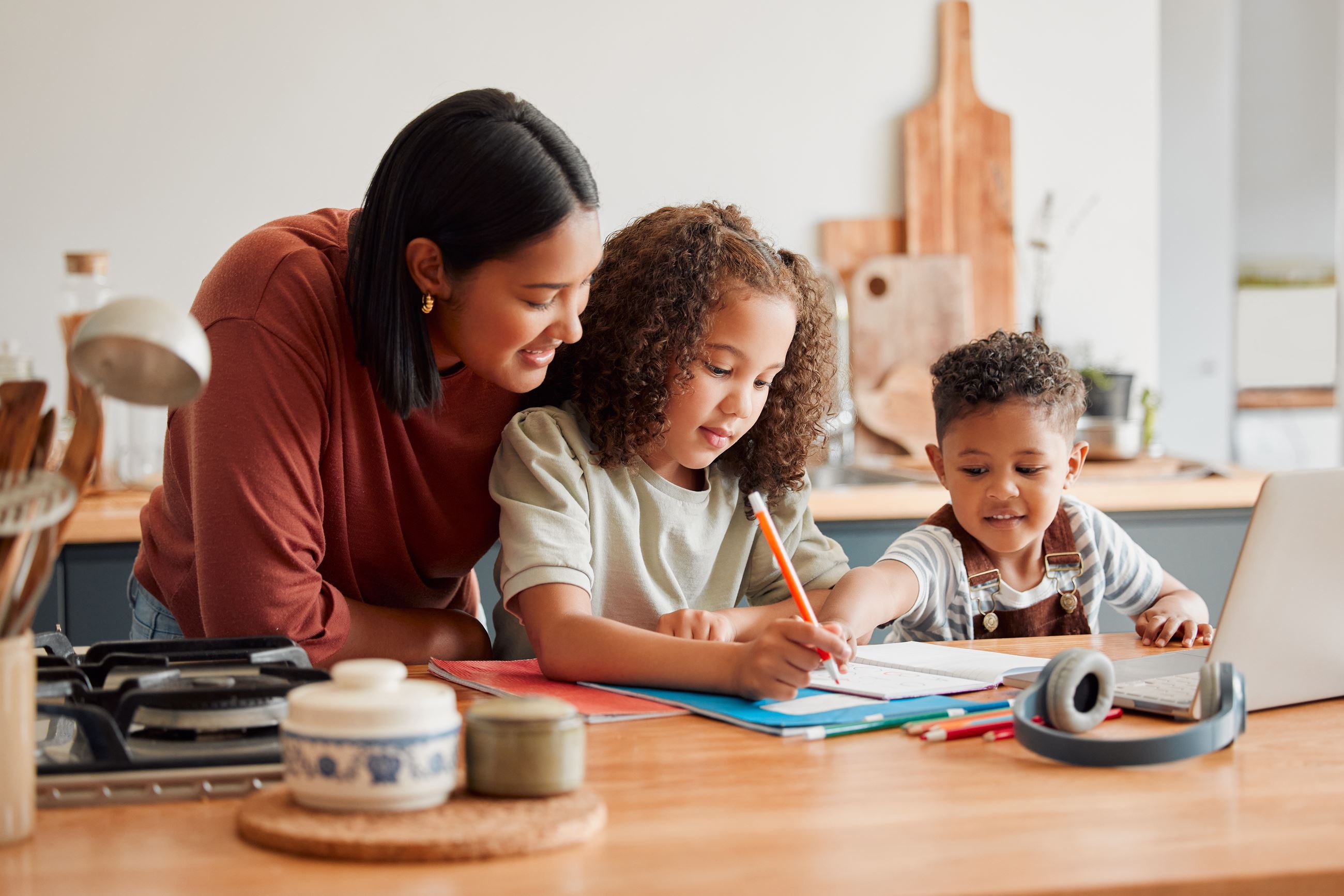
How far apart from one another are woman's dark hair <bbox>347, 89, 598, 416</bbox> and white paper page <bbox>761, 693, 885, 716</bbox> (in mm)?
486

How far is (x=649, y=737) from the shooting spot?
35.3 inches

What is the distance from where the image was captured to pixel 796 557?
4.66 feet

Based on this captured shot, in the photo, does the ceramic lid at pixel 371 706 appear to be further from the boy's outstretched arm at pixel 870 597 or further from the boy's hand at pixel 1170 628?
the boy's hand at pixel 1170 628

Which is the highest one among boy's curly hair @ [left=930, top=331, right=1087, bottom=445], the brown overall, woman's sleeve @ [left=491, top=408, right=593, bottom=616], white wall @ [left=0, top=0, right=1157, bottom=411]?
white wall @ [left=0, top=0, right=1157, bottom=411]

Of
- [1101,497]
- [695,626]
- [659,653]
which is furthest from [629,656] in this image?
[1101,497]

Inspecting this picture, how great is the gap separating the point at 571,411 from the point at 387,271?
0.88 feet

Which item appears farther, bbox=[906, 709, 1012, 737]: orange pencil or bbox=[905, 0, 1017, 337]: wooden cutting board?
bbox=[905, 0, 1017, 337]: wooden cutting board

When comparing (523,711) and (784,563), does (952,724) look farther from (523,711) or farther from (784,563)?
(523,711)

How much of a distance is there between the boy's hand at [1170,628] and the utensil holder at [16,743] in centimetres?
107

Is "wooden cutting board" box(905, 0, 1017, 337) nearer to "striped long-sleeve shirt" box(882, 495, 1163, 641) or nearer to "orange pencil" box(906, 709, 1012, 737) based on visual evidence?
"striped long-sleeve shirt" box(882, 495, 1163, 641)

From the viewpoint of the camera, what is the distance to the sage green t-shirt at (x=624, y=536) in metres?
1.20

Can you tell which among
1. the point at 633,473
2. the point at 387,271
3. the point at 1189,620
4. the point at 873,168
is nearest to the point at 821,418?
the point at 633,473

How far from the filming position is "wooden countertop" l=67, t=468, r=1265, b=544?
228 centimetres

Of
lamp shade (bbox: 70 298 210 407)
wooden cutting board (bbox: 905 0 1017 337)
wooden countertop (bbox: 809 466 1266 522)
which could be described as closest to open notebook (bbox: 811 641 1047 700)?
lamp shade (bbox: 70 298 210 407)
